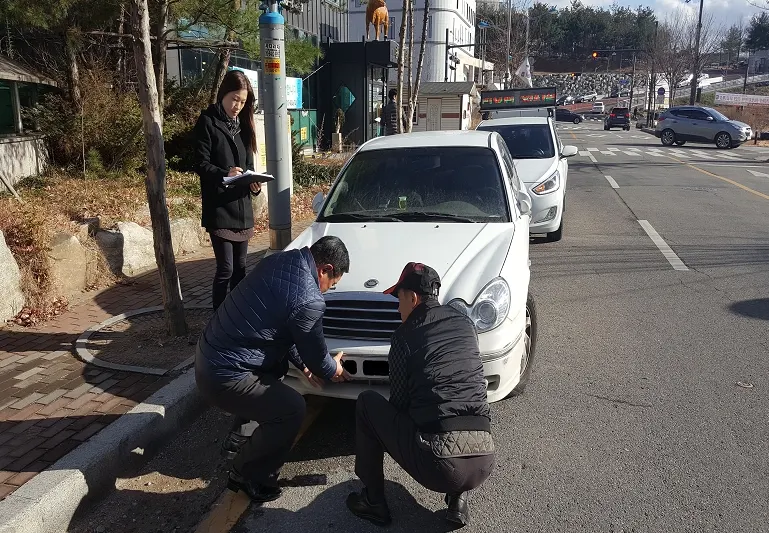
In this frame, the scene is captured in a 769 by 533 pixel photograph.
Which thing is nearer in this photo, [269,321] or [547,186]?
[269,321]

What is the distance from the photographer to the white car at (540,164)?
9.23 metres

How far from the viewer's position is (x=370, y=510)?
319 centimetres

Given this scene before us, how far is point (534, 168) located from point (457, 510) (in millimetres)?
7478

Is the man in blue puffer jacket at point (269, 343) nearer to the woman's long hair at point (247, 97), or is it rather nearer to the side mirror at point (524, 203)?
the woman's long hair at point (247, 97)

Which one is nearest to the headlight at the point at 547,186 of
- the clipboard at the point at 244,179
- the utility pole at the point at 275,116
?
the utility pole at the point at 275,116

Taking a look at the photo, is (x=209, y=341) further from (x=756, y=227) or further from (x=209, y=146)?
(x=756, y=227)

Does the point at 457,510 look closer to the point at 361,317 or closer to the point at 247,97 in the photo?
the point at 361,317

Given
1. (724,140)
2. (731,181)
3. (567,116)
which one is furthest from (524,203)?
(567,116)

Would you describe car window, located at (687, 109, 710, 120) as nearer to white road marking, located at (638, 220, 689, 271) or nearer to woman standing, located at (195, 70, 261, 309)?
white road marking, located at (638, 220, 689, 271)

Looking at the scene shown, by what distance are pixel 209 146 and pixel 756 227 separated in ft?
30.7

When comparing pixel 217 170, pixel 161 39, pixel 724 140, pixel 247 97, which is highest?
pixel 161 39

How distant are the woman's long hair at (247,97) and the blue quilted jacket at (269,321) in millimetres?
2198

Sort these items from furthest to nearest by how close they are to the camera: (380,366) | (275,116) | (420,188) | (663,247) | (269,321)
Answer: (663,247), (275,116), (420,188), (380,366), (269,321)

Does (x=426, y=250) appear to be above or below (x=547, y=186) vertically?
above
